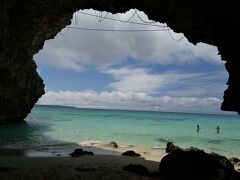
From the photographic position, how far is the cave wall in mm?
13609

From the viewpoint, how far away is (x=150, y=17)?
58.0ft

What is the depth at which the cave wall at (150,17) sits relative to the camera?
13.6m

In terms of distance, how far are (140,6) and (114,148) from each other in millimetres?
12036

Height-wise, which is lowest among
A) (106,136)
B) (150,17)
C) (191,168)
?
(106,136)

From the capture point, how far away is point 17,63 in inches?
1152

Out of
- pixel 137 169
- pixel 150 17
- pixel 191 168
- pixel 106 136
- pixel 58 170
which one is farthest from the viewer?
pixel 106 136

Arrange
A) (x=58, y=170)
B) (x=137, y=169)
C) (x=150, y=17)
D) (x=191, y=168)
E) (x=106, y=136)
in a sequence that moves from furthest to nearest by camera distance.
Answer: (x=106, y=136) → (x=150, y=17) → (x=137, y=169) → (x=58, y=170) → (x=191, y=168)

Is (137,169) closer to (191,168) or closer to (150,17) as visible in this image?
(191,168)

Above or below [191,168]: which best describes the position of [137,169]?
below

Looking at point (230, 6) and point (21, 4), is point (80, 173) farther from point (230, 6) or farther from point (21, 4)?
point (21, 4)

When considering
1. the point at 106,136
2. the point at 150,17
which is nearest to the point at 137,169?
the point at 150,17

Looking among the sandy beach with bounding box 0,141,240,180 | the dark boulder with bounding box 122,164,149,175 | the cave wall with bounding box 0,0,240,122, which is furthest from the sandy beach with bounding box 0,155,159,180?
the cave wall with bounding box 0,0,240,122

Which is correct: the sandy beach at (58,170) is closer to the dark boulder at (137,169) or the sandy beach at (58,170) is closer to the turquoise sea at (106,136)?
the dark boulder at (137,169)

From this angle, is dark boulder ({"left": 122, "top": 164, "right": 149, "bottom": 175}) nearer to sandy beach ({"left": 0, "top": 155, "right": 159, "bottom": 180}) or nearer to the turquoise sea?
sandy beach ({"left": 0, "top": 155, "right": 159, "bottom": 180})
